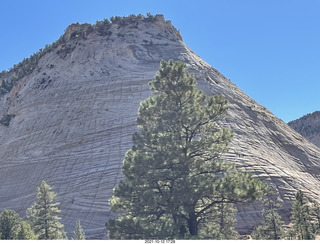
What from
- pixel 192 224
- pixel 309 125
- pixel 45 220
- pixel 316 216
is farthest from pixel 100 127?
pixel 309 125

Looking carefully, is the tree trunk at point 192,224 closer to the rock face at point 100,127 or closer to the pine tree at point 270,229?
the pine tree at point 270,229

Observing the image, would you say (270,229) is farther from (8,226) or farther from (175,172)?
(8,226)

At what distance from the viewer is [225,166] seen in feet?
54.4

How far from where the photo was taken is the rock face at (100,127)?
3241cm

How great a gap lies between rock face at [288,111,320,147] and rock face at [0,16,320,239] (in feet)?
152

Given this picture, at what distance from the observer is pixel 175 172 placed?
16.1 metres

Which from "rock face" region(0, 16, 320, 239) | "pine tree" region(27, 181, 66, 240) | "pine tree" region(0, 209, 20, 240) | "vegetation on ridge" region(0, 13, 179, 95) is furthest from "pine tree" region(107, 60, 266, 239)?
"vegetation on ridge" region(0, 13, 179, 95)

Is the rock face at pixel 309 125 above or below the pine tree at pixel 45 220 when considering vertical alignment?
above

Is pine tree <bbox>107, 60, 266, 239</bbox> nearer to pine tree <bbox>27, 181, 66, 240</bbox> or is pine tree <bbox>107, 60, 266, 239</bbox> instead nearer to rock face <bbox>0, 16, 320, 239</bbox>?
pine tree <bbox>27, 181, 66, 240</bbox>

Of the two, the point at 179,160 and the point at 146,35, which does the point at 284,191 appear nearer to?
the point at 179,160

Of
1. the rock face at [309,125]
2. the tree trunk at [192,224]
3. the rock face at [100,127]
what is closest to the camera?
the tree trunk at [192,224]

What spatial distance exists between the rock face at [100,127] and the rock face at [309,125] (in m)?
46.2

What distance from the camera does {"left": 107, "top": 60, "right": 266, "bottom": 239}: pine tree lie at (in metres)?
15.1

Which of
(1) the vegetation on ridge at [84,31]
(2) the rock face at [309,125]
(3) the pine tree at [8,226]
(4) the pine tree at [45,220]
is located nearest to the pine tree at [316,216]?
(4) the pine tree at [45,220]
